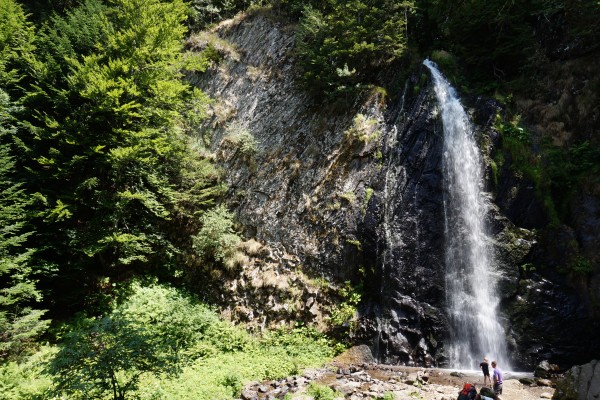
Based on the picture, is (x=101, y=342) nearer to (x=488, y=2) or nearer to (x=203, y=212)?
(x=203, y=212)

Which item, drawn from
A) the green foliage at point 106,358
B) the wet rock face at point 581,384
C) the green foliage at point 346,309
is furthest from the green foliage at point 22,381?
the wet rock face at point 581,384

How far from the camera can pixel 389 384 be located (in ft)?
29.5

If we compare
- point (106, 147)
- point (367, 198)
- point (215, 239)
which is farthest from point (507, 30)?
point (106, 147)

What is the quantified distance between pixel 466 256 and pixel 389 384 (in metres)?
5.37

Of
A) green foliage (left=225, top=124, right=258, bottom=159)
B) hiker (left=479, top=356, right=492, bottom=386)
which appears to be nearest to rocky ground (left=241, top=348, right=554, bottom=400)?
hiker (left=479, top=356, right=492, bottom=386)

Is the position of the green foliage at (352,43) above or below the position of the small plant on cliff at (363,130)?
above

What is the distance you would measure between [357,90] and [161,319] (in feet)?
41.1

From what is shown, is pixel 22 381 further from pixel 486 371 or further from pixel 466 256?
pixel 466 256

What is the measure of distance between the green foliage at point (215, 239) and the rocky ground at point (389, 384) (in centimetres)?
590

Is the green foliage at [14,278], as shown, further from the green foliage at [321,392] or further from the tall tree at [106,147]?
the green foliage at [321,392]

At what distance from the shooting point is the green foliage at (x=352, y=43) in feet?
49.0

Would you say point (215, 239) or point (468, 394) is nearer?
point (468, 394)

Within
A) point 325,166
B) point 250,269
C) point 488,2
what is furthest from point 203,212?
point 488,2

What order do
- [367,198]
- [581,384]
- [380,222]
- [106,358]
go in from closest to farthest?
[106,358] < [581,384] < [380,222] < [367,198]
